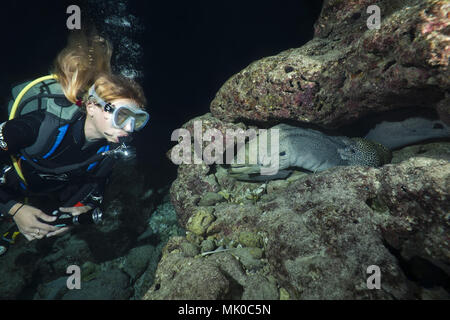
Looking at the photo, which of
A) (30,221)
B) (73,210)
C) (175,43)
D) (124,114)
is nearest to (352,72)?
(124,114)

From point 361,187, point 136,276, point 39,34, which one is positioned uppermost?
point 39,34

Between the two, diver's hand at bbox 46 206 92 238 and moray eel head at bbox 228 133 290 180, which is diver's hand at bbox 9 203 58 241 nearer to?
diver's hand at bbox 46 206 92 238

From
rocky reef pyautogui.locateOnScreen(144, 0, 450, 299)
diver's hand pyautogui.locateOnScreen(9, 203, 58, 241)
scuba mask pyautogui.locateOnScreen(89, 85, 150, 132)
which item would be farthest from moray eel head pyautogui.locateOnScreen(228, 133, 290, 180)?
diver's hand pyautogui.locateOnScreen(9, 203, 58, 241)

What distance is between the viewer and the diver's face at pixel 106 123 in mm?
2975

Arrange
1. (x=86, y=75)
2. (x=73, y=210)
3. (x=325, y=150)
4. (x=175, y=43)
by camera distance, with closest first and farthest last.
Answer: (x=86, y=75) → (x=73, y=210) → (x=325, y=150) → (x=175, y=43)

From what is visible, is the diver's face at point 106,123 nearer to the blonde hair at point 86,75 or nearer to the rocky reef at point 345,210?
the blonde hair at point 86,75

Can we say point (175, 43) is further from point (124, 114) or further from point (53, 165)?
point (53, 165)

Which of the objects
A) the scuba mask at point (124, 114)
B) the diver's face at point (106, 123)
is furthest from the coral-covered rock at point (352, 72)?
the diver's face at point (106, 123)

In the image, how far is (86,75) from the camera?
114 inches

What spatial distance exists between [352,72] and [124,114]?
3.65m

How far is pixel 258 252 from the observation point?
2.67 m
